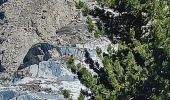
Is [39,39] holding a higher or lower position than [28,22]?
lower

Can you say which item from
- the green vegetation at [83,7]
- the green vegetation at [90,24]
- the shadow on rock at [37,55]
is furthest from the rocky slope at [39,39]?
the green vegetation at [90,24]

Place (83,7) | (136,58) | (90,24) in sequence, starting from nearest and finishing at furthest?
1. (136,58)
2. (90,24)
3. (83,7)

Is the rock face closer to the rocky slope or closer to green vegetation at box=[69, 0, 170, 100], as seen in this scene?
the rocky slope

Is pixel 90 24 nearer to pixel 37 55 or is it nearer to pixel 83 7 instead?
pixel 83 7

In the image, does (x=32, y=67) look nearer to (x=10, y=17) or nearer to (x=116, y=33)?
(x=10, y=17)

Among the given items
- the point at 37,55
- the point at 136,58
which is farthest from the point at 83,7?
the point at 37,55

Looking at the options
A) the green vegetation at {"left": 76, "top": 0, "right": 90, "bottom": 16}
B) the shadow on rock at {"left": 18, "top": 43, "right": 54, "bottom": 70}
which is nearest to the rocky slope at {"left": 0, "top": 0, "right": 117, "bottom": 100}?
the shadow on rock at {"left": 18, "top": 43, "right": 54, "bottom": 70}
